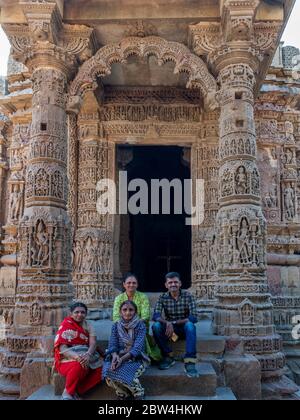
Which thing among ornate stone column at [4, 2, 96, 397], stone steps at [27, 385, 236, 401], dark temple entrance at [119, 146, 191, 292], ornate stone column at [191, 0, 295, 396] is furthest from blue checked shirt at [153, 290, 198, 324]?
dark temple entrance at [119, 146, 191, 292]

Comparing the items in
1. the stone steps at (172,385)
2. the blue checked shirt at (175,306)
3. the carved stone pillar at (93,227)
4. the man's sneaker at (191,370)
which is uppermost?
the carved stone pillar at (93,227)

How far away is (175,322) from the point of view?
16.9 feet

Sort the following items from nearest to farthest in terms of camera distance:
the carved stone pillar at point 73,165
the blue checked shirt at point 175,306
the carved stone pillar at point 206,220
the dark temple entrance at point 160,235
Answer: the blue checked shirt at point 175,306
the carved stone pillar at point 206,220
the carved stone pillar at point 73,165
the dark temple entrance at point 160,235

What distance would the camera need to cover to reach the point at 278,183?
888cm

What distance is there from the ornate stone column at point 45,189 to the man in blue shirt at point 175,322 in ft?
4.53

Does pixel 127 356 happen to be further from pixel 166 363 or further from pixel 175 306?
pixel 175 306

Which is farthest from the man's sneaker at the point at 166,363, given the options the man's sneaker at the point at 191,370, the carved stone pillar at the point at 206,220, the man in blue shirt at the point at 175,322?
the carved stone pillar at the point at 206,220

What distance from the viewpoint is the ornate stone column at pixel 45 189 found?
224 inches

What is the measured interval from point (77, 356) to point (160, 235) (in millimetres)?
8755

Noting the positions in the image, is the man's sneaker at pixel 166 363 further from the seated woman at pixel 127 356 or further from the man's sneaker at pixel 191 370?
the seated woman at pixel 127 356

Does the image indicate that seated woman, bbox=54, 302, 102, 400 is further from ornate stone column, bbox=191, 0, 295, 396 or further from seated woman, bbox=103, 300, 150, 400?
ornate stone column, bbox=191, 0, 295, 396

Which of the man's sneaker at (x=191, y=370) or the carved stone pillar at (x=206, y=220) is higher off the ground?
the carved stone pillar at (x=206, y=220)

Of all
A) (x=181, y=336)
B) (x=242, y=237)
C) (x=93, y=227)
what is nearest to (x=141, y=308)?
(x=181, y=336)

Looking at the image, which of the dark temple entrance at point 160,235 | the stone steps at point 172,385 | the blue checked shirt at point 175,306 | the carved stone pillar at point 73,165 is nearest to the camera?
the stone steps at point 172,385
